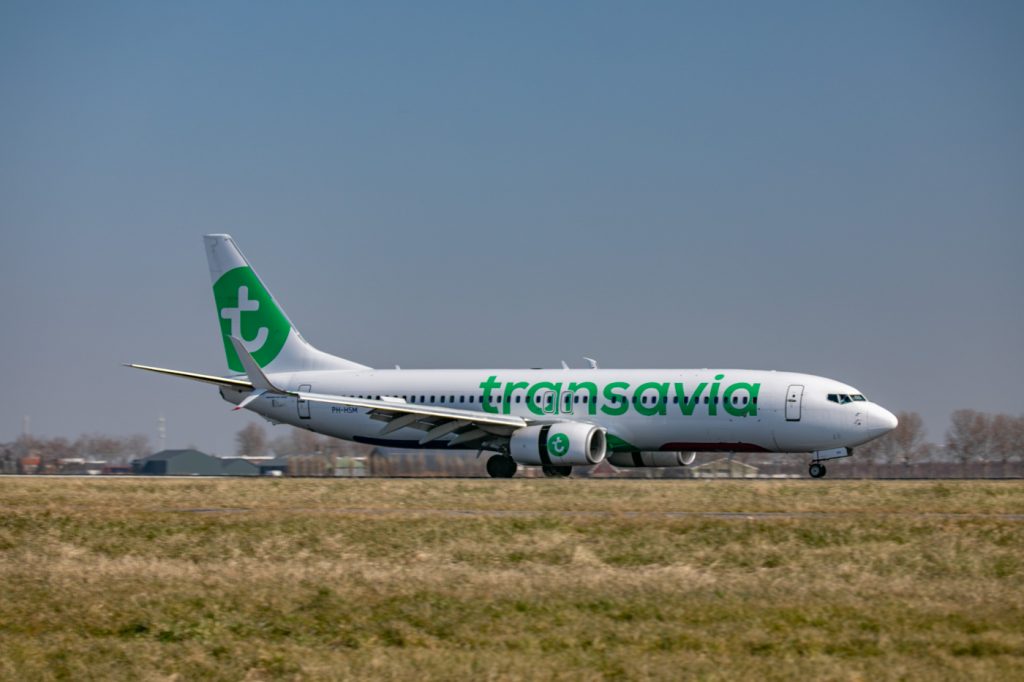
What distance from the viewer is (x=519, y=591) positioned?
19922mm

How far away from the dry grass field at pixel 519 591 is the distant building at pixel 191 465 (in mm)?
45045

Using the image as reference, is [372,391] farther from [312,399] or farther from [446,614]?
[446,614]

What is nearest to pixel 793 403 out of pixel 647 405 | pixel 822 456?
pixel 822 456

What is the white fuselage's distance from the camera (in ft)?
155

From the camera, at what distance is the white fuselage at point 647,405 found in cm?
4725

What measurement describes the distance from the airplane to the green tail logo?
0.04 m

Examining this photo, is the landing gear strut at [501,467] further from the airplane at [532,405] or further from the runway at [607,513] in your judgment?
the runway at [607,513]

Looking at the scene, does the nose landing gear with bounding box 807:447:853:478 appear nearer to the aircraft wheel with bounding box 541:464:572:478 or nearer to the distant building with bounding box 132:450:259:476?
the aircraft wheel with bounding box 541:464:572:478

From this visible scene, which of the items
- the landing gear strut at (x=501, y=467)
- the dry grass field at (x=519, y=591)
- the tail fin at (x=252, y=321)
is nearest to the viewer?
the dry grass field at (x=519, y=591)

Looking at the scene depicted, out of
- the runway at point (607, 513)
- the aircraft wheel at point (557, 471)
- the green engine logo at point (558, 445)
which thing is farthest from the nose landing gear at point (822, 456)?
the runway at point (607, 513)

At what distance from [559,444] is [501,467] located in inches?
153

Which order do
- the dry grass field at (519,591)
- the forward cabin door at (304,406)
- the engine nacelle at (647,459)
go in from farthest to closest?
the forward cabin door at (304,406), the engine nacelle at (647,459), the dry grass field at (519,591)

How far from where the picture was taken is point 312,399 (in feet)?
166

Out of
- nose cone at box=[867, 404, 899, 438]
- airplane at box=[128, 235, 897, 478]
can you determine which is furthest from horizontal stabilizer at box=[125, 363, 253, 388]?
nose cone at box=[867, 404, 899, 438]
